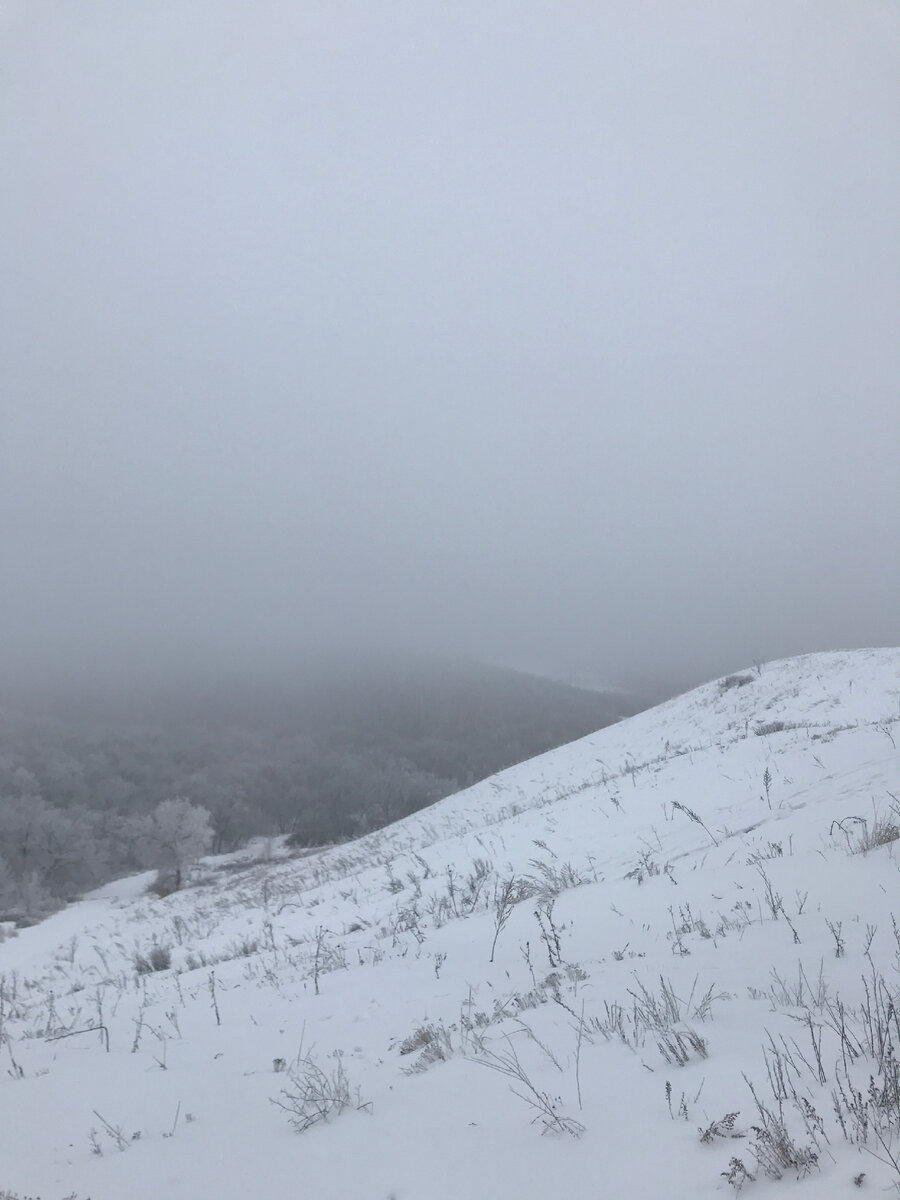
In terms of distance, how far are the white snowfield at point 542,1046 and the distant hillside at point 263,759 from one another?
6419 cm

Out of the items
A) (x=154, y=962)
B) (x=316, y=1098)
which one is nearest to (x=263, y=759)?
(x=154, y=962)

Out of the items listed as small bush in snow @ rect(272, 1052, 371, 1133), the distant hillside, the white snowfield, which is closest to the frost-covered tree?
the distant hillside

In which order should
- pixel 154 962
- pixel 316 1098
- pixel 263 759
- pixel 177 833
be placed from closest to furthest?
pixel 316 1098, pixel 154 962, pixel 177 833, pixel 263 759

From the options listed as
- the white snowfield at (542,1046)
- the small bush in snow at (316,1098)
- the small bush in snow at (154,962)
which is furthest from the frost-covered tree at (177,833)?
the small bush in snow at (316,1098)

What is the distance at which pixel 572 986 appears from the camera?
4.58 m

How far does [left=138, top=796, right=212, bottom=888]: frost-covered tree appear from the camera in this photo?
170ft

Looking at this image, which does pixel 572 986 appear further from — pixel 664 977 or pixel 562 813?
pixel 562 813

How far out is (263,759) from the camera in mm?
129125

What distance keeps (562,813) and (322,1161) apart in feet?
39.0

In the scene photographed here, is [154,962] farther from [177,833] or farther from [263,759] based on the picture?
[263,759]

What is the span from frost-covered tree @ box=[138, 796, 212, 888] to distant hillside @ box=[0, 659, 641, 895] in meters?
11.3

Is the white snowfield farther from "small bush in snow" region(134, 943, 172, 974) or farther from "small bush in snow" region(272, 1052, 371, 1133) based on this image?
"small bush in snow" region(134, 943, 172, 974)

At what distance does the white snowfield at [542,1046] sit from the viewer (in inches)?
101

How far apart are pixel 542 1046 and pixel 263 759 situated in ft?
437
